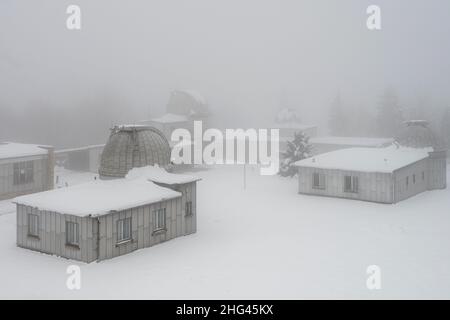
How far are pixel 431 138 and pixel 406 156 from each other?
506 centimetres

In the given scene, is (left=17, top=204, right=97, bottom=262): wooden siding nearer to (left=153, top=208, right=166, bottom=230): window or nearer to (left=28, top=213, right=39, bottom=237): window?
(left=28, top=213, right=39, bottom=237): window

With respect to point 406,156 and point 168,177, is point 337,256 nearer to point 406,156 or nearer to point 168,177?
point 168,177

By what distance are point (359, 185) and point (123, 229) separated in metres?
22.9

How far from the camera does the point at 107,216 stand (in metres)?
25.0

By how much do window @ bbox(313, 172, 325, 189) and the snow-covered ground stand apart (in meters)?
5.04

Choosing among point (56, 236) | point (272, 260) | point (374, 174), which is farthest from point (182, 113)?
point (272, 260)

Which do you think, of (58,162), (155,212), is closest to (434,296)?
(155,212)

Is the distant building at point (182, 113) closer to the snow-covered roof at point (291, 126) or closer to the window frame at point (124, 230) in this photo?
the snow-covered roof at point (291, 126)

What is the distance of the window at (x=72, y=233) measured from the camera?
25109 millimetres

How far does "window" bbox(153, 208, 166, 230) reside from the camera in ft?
92.1

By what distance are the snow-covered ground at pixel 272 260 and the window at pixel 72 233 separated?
104 cm

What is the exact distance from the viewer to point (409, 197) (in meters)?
43.2

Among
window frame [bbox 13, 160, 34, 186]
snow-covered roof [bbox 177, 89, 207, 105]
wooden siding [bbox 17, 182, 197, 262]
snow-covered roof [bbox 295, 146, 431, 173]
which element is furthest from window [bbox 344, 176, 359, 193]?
snow-covered roof [bbox 177, 89, 207, 105]

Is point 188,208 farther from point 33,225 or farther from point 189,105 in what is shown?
point 189,105
